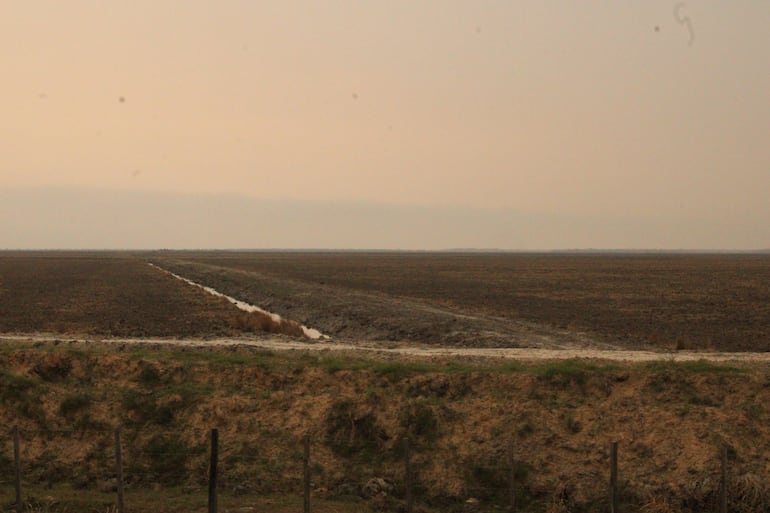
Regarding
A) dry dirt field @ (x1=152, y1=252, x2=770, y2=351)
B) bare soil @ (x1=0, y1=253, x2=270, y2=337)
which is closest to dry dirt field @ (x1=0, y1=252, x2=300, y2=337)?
bare soil @ (x1=0, y1=253, x2=270, y2=337)

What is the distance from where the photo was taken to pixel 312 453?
19984 millimetres

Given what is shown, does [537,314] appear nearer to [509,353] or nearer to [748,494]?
[509,353]

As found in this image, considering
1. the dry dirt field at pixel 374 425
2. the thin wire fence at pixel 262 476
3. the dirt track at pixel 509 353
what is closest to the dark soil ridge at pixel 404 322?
the dirt track at pixel 509 353

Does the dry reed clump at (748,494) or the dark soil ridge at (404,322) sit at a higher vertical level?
the dark soil ridge at (404,322)

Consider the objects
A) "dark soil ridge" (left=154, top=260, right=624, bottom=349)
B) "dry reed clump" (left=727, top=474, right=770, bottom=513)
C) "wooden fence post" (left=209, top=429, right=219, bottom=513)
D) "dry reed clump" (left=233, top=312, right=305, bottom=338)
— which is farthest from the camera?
"dry reed clump" (left=233, top=312, right=305, bottom=338)

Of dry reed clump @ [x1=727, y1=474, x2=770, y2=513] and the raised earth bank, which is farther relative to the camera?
the raised earth bank

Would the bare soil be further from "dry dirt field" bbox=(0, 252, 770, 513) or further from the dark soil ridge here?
"dry dirt field" bbox=(0, 252, 770, 513)

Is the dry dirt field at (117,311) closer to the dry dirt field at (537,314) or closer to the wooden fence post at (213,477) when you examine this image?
the dry dirt field at (537,314)

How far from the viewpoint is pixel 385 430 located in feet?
67.4

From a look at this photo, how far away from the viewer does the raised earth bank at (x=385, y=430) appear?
17.8m

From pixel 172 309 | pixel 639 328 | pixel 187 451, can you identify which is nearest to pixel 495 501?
pixel 187 451

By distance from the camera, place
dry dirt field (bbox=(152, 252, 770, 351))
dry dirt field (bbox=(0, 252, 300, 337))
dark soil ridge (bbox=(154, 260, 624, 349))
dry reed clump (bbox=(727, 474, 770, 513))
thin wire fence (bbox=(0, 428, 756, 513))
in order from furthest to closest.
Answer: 1. dry dirt field (bbox=(0, 252, 300, 337))
2. dry dirt field (bbox=(152, 252, 770, 351))
3. dark soil ridge (bbox=(154, 260, 624, 349))
4. thin wire fence (bbox=(0, 428, 756, 513))
5. dry reed clump (bbox=(727, 474, 770, 513))

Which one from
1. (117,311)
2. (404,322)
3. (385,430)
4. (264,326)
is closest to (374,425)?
(385,430)

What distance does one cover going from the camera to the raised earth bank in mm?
17828
